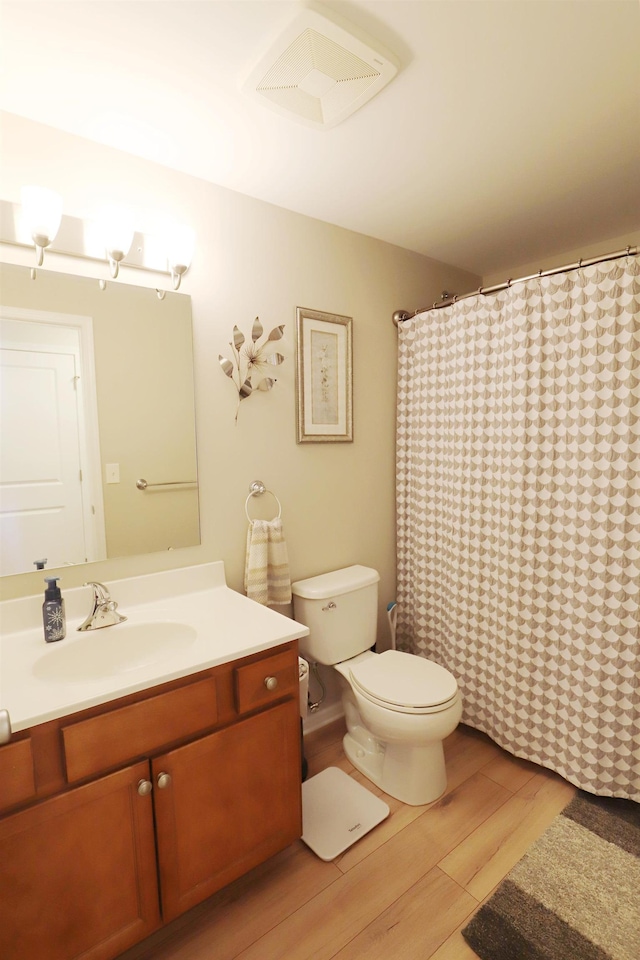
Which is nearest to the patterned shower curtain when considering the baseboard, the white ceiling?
the white ceiling

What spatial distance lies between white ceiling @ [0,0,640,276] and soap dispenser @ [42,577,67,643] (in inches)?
53.9

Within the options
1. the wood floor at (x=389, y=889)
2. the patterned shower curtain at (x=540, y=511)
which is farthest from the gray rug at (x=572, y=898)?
the patterned shower curtain at (x=540, y=511)

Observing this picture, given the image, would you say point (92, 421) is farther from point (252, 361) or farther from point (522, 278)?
point (522, 278)

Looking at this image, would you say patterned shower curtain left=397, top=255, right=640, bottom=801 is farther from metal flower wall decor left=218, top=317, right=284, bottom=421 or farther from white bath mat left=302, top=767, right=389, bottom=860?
metal flower wall decor left=218, top=317, right=284, bottom=421

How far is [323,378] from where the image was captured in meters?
2.07

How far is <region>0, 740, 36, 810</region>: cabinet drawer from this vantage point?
93 centimetres

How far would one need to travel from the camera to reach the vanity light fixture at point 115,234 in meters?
1.42

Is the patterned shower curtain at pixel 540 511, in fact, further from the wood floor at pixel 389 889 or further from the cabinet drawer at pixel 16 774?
the cabinet drawer at pixel 16 774

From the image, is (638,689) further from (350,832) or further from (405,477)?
(405,477)

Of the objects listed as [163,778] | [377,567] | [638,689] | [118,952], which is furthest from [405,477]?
[118,952]

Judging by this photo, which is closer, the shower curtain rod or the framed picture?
the shower curtain rod

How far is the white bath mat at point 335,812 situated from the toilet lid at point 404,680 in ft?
1.40

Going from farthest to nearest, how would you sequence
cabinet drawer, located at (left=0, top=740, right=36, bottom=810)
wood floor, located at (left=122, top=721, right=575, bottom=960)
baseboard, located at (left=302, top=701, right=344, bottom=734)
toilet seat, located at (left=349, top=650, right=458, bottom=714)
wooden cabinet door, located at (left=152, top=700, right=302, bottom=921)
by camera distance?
1. baseboard, located at (left=302, top=701, right=344, bottom=734)
2. toilet seat, located at (left=349, top=650, right=458, bottom=714)
3. wood floor, located at (left=122, top=721, right=575, bottom=960)
4. wooden cabinet door, located at (left=152, top=700, right=302, bottom=921)
5. cabinet drawer, located at (left=0, top=740, right=36, bottom=810)

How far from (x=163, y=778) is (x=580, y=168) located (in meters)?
2.35
